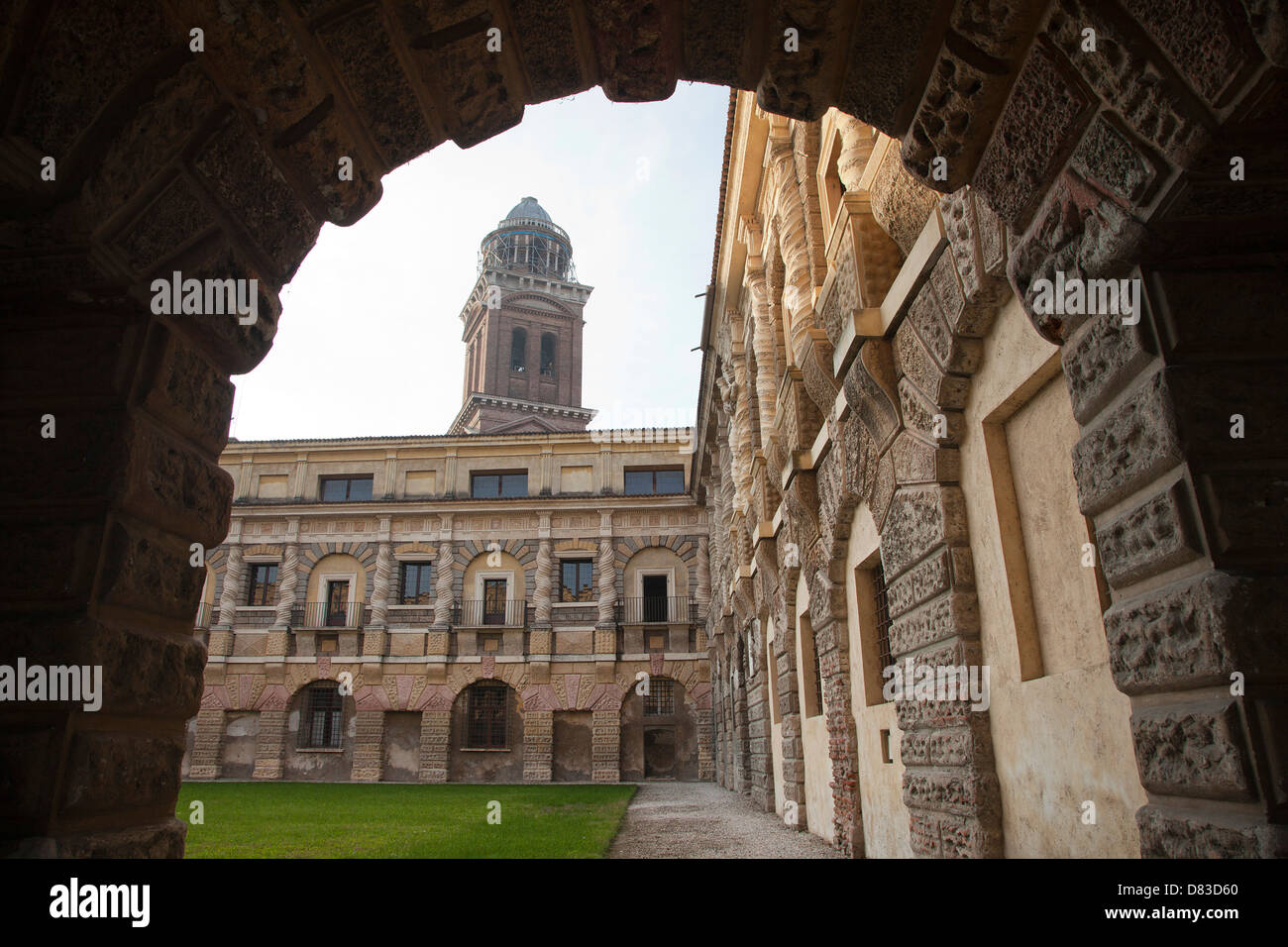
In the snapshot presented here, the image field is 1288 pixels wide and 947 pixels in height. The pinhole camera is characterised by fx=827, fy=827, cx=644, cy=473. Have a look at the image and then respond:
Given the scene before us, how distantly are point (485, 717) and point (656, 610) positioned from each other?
6.30 m

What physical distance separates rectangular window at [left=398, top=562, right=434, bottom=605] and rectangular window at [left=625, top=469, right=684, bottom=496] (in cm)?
723

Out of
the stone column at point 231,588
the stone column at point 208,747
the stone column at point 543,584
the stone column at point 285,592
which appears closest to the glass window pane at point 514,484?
the stone column at point 543,584

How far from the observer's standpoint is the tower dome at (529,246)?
175 ft

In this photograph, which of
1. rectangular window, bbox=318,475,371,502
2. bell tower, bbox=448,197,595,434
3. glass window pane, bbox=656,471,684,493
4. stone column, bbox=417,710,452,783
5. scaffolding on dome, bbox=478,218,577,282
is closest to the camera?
stone column, bbox=417,710,452,783

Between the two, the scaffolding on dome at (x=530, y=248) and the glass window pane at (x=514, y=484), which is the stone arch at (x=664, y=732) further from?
the scaffolding on dome at (x=530, y=248)

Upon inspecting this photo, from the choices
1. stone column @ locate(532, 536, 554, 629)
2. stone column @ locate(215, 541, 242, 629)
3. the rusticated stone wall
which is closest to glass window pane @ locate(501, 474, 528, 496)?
stone column @ locate(532, 536, 554, 629)

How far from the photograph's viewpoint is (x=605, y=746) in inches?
982

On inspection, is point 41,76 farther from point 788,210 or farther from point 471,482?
point 471,482

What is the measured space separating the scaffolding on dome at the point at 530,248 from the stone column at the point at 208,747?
3346 centimetres

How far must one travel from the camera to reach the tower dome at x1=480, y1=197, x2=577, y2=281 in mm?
53344

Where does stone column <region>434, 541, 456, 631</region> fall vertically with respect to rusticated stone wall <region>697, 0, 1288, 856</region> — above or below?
above

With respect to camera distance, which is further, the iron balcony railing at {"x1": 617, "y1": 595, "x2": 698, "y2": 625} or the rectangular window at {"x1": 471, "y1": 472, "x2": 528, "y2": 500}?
the rectangular window at {"x1": 471, "y1": 472, "x2": 528, "y2": 500}

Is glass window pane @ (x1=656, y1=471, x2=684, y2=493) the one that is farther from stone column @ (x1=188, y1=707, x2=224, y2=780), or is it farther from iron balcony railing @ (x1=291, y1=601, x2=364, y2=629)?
stone column @ (x1=188, y1=707, x2=224, y2=780)

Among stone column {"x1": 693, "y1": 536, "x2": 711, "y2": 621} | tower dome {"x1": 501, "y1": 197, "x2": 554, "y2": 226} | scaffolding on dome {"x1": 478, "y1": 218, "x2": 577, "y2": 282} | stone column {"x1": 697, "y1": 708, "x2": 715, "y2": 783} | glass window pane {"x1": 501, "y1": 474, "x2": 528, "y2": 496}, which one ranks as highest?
tower dome {"x1": 501, "y1": 197, "x2": 554, "y2": 226}
